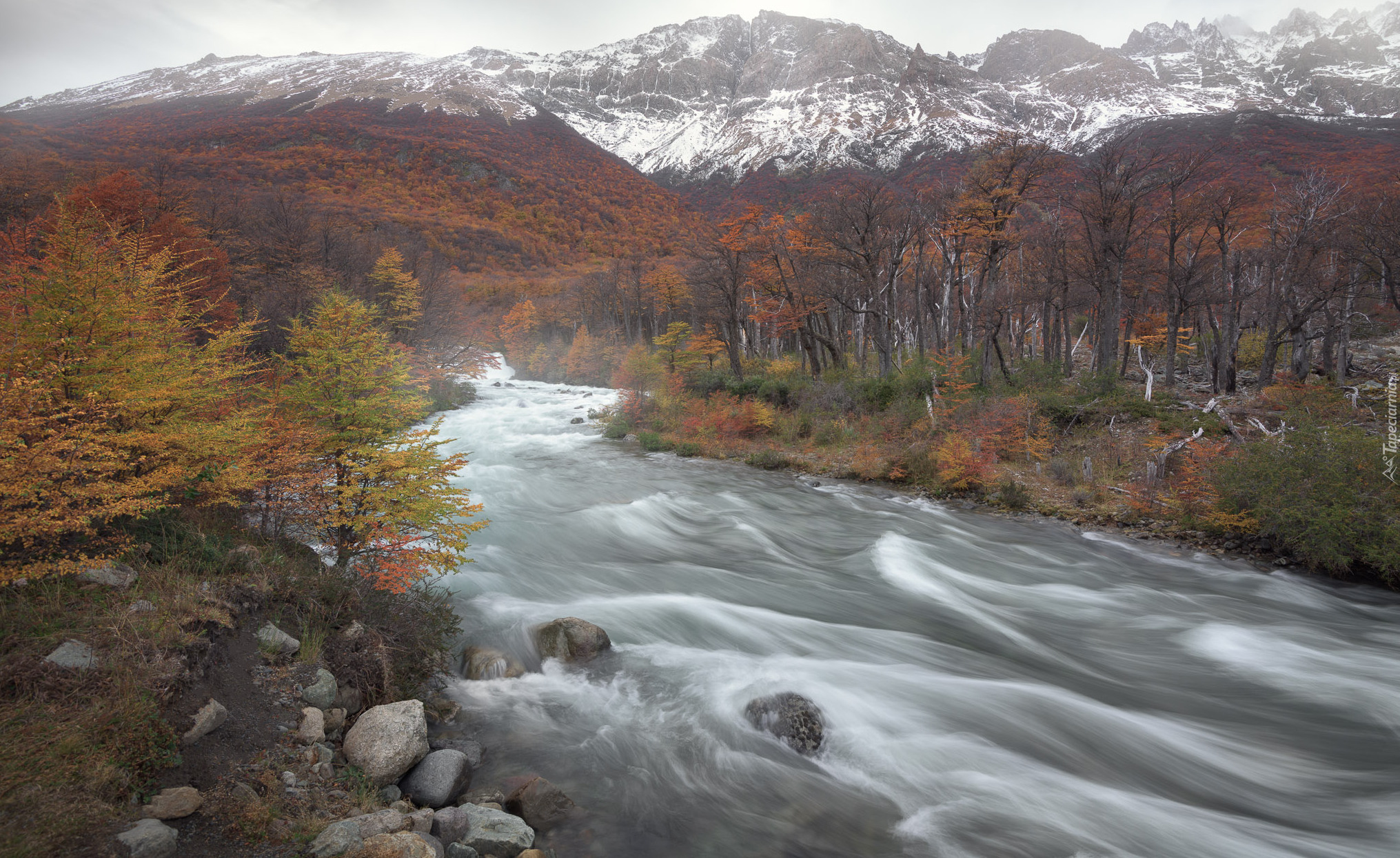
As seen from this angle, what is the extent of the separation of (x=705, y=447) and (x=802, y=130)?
142m

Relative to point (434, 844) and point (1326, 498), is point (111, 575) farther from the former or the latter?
point (1326, 498)

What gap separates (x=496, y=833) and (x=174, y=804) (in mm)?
1961

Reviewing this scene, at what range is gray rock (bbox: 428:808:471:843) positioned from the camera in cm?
403

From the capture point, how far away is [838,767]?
576cm

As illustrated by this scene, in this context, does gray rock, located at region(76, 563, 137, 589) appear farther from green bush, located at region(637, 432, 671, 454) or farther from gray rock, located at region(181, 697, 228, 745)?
green bush, located at region(637, 432, 671, 454)

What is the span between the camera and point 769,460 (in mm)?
19797

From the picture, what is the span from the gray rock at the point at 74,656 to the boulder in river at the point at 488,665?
351cm

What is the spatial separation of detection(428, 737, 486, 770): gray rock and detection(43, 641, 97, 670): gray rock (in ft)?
8.26

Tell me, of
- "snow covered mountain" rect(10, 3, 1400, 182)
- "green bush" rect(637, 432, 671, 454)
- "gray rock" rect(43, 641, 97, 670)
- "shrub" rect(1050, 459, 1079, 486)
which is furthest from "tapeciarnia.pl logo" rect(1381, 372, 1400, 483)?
"snow covered mountain" rect(10, 3, 1400, 182)

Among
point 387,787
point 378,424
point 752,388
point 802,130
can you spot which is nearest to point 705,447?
point 752,388

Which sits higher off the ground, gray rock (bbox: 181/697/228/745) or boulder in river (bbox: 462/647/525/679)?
gray rock (bbox: 181/697/228/745)

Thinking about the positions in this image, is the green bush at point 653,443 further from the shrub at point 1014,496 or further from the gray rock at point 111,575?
the gray rock at point 111,575

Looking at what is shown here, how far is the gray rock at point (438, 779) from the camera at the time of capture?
4570 millimetres

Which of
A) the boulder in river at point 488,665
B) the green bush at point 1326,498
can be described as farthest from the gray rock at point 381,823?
the green bush at point 1326,498
